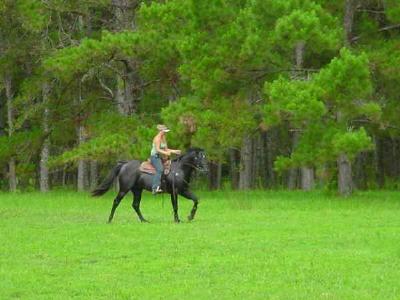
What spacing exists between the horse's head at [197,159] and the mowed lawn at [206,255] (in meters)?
1.30

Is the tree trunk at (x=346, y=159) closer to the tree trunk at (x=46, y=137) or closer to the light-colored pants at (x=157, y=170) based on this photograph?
the light-colored pants at (x=157, y=170)

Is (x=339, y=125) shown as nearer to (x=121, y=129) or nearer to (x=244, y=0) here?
(x=244, y=0)

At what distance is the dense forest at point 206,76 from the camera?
27.5 metres

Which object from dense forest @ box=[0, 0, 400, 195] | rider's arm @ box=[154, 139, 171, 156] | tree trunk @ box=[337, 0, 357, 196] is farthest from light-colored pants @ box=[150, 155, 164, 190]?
tree trunk @ box=[337, 0, 357, 196]

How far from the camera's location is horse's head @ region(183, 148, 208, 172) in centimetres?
2136

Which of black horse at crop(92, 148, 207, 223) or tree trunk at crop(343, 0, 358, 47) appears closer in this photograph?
black horse at crop(92, 148, 207, 223)

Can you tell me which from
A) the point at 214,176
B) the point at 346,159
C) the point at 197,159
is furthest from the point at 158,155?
the point at 214,176

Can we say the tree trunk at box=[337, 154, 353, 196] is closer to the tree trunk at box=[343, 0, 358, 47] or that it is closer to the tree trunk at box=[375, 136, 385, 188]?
the tree trunk at box=[343, 0, 358, 47]

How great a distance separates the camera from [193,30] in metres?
31.4

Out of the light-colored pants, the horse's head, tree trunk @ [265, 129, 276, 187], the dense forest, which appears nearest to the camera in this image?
the horse's head

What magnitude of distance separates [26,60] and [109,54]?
8.68 meters

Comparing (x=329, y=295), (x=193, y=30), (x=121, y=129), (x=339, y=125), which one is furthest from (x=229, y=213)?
(x=329, y=295)

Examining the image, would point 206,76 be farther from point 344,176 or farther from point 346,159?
point 344,176

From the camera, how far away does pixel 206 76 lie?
1217 inches
